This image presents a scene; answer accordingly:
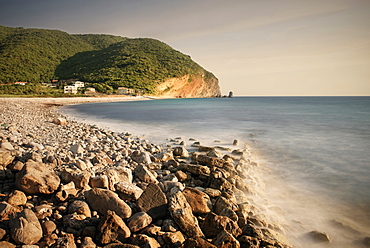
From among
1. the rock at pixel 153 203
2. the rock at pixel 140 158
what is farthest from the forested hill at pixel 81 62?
the rock at pixel 153 203

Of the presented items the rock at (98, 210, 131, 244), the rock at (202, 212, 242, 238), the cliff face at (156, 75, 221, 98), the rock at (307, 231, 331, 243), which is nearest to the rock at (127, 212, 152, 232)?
the rock at (98, 210, 131, 244)

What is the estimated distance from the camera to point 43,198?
298cm

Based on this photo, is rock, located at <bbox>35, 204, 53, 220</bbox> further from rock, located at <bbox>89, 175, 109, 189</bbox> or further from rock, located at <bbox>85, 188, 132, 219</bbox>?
rock, located at <bbox>89, 175, 109, 189</bbox>

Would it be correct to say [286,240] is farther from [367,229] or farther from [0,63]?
[0,63]

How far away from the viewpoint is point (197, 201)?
10.9ft

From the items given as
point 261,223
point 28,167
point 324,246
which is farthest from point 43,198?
point 324,246

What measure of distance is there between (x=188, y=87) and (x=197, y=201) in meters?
109

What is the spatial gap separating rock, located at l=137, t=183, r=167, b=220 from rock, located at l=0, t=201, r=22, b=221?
1460 mm

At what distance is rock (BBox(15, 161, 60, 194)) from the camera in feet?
9.60

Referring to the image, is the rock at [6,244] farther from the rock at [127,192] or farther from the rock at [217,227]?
the rock at [217,227]

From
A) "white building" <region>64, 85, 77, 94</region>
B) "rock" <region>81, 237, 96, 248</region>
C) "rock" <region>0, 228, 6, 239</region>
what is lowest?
"rock" <region>81, 237, 96, 248</region>

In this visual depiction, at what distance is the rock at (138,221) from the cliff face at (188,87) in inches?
3489

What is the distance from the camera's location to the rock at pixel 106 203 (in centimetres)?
275

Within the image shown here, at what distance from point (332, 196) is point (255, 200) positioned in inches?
75.0
